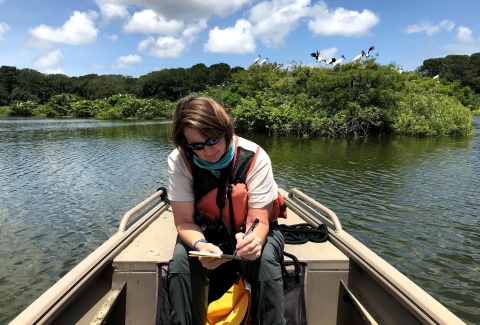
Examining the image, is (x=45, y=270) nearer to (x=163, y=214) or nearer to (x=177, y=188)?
(x=163, y=214)

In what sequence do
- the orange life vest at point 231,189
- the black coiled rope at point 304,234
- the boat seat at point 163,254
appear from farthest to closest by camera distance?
the black coiled rope at point 304,234 < the boat seat at point 163,254 < the orange life vest at point 231,189

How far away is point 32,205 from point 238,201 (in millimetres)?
7914

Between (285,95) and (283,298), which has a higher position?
(285,95)

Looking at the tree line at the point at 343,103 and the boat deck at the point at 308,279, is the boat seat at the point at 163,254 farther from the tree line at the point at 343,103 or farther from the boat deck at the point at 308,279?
the tree line at the point at 343,103

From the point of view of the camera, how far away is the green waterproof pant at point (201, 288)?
2.03m

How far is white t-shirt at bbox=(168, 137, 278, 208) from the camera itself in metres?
2.11

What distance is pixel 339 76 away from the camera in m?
23.0

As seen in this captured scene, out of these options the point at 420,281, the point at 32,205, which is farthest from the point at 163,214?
the point at 32,205

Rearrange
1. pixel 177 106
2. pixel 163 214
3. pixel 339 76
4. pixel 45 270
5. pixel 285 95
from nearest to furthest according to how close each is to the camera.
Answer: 1. pixel 177 106
2. pixel 163 214
3. pixel 45 270
4. pixel 339 76
5. pixel 285 95

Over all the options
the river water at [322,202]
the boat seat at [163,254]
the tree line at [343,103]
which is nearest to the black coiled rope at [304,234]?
the boat seat at [163,254]

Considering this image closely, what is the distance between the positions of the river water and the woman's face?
3.76m

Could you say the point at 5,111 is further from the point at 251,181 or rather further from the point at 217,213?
the point at 251,181

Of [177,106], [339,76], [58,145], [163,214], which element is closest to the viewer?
[177,106]

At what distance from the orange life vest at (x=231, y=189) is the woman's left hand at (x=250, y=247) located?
9.9 inches
